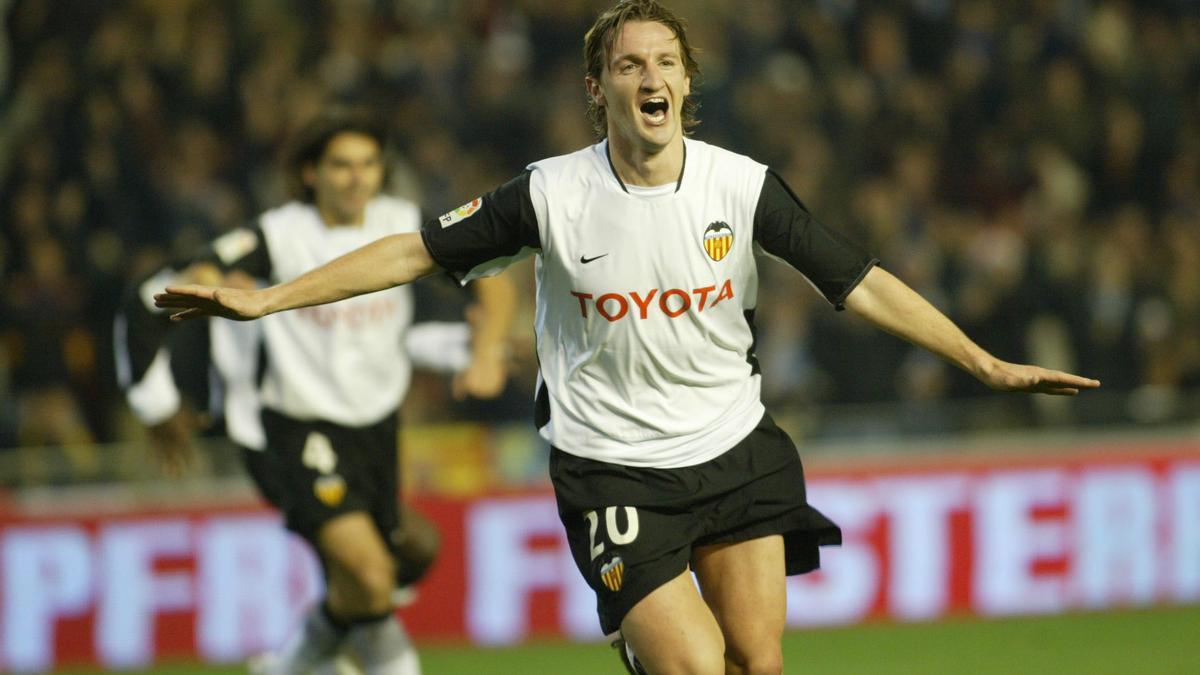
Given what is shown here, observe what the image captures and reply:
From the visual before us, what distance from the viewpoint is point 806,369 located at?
11258 millimetres

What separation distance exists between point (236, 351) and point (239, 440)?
1.24ft

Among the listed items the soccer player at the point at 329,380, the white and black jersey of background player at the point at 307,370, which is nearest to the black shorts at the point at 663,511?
the soccer player at the point at 329,380

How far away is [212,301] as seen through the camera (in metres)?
4.63

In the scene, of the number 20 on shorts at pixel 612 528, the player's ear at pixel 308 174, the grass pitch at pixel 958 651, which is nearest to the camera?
the number 20 on shorts at pixel 612 528

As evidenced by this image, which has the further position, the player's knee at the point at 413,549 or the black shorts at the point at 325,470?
the player's knee at the point at 413,549

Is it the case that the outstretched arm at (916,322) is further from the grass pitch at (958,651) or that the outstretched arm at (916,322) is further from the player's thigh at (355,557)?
the grass pitch at (958,651)

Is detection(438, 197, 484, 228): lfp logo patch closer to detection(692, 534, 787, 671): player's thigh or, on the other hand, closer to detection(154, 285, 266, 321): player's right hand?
detection(154, 285, 266, 321): player's right hand

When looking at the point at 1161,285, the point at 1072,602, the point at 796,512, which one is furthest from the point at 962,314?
the point at 796,512

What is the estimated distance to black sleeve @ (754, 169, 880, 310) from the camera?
15.6 ft

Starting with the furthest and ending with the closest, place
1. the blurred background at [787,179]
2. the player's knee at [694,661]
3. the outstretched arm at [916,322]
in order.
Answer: the blurred background at [787,179] → the outstretched arm at [916,322] → the player's knee at [694,661]

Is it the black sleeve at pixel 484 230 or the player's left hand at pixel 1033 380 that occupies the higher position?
the black sleeve at pixel 484 230

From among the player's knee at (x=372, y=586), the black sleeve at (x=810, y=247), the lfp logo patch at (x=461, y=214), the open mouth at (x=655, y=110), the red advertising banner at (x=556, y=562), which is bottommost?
the red advertising banner at (x=556, y=562)

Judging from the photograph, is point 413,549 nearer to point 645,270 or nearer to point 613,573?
point 613,573

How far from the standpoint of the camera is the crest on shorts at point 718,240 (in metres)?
4.77
